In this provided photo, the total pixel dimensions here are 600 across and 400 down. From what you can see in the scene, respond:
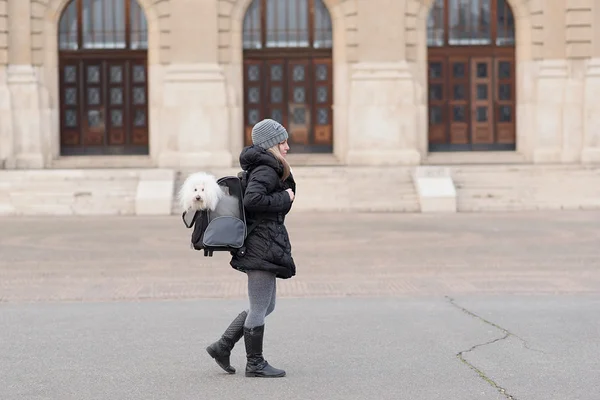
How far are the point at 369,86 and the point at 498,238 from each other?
41.2 feet

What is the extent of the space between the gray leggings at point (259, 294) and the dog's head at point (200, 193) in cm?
59

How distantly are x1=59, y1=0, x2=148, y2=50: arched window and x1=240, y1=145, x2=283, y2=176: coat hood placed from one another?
998 inches

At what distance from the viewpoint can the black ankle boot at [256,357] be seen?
8086mm

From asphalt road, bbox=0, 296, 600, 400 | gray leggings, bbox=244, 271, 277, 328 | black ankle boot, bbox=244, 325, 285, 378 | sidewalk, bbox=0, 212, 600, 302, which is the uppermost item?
gray leggings, bbox=244, 271, 277, 328

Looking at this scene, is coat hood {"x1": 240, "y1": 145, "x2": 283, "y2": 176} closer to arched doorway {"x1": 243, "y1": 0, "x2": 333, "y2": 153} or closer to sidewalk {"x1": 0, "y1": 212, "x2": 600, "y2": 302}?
sidewalk {"x1": 0, "y1": 212, "x2": 600, "y2": 302}

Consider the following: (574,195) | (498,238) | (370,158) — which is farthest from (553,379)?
(370,158)

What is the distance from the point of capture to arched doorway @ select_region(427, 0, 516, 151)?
1308 inches

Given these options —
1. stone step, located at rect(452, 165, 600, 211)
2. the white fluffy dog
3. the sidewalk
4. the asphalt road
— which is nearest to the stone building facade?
stone step, located at rect(452, 165, 600, 211)

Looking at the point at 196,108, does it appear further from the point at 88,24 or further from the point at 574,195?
the point at 574,195

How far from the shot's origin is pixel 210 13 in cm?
3123

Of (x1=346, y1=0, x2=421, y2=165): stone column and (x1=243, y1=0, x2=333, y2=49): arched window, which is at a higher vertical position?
(x1=243, y1=0, x2=333, y2=49): arched window

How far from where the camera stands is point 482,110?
33.8m

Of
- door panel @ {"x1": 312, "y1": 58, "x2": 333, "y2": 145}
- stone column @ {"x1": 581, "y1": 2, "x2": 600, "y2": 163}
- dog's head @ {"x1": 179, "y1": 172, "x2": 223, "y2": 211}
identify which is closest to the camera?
dog's head @ {"x1": 179, "y1": 172, "x2": 223, "y2": 211}

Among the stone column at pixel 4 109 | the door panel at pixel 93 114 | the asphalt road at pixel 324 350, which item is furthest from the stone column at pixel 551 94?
the asphalt road at pixel 324 350
